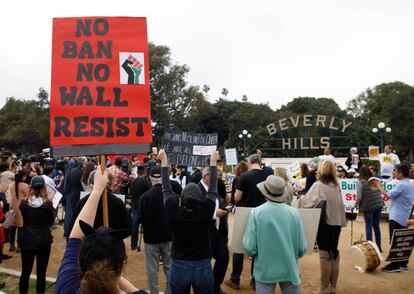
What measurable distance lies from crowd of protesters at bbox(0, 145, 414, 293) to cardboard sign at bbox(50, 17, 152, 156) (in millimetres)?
592

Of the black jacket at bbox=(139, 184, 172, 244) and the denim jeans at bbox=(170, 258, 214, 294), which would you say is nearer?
the denim jeans at bbox=(170, 258, 214, 294)

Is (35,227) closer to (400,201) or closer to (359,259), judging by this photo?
(359,259)

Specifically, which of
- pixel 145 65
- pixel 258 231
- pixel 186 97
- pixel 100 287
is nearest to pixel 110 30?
pixel 145 65

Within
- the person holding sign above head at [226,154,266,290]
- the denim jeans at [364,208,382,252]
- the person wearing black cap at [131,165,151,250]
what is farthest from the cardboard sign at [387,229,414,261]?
the person wearing black cap at [131,165,151,250]

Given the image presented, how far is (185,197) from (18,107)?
218 ft

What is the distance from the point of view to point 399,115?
4688 cm

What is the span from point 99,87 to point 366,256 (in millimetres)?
5704

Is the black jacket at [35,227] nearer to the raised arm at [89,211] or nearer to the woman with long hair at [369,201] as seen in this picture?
the raised arm at [89,211]

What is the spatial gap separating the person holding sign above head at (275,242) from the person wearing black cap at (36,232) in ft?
10.5

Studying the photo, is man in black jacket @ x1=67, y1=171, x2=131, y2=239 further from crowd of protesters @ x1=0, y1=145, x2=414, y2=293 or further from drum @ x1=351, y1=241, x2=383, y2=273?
drum @ x1=351, y1=241, x2=383, y2=273

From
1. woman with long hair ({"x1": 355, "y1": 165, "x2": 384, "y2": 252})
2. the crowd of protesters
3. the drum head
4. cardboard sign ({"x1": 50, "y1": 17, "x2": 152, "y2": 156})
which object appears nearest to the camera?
the crowd of protesters

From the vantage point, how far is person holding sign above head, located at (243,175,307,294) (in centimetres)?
412

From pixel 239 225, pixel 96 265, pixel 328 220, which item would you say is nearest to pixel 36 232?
pixel 239 225

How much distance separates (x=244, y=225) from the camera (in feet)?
15.5
